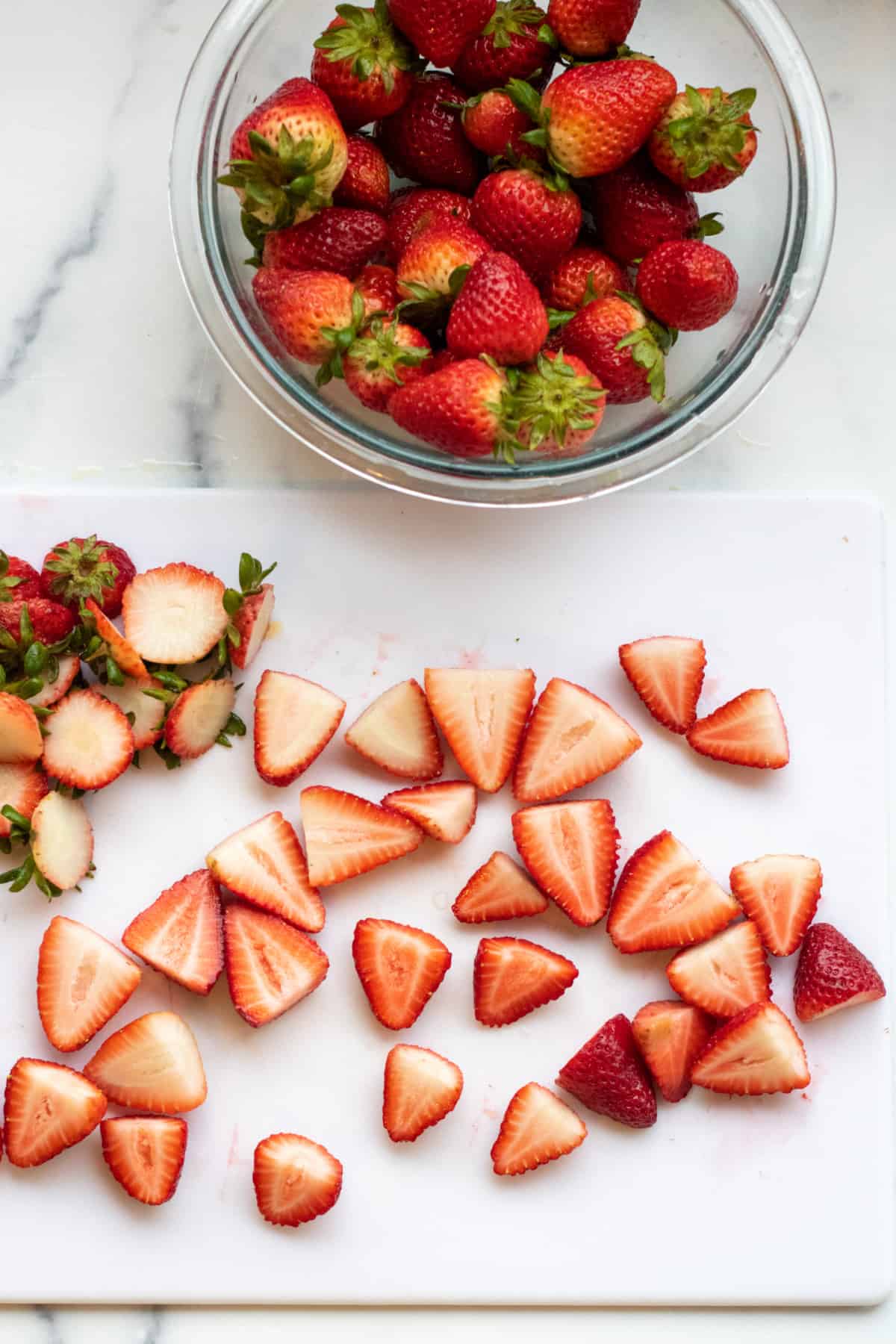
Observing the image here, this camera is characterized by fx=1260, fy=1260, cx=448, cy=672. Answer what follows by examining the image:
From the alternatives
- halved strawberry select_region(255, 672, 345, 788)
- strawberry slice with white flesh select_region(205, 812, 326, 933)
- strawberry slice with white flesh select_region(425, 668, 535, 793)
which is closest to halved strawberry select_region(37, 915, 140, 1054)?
strawberry slice with white flesh select_region(205, 812, 326, 933)

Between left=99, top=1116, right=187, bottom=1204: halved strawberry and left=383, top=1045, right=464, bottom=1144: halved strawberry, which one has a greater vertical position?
left=383, top=1045, right=464, bottom=1144: halved strawberry

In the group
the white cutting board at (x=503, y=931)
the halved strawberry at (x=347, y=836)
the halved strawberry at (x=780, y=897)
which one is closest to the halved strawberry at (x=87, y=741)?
the white cutting board at (x=503, y=931)

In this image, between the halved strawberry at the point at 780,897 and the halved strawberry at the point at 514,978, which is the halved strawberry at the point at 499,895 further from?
the halved strawberry at the point at 780,897

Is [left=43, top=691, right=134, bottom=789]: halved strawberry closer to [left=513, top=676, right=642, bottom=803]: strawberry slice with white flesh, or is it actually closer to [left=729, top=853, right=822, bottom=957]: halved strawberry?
[left=513, top=676, right=642, bottom=803]: strawberry slice with white flesh

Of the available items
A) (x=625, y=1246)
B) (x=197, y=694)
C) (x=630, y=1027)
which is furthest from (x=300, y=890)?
(x=625, y=1246)

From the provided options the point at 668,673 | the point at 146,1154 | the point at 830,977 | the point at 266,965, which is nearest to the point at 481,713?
the point at 668,673

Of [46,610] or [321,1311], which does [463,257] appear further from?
[321,1311]
